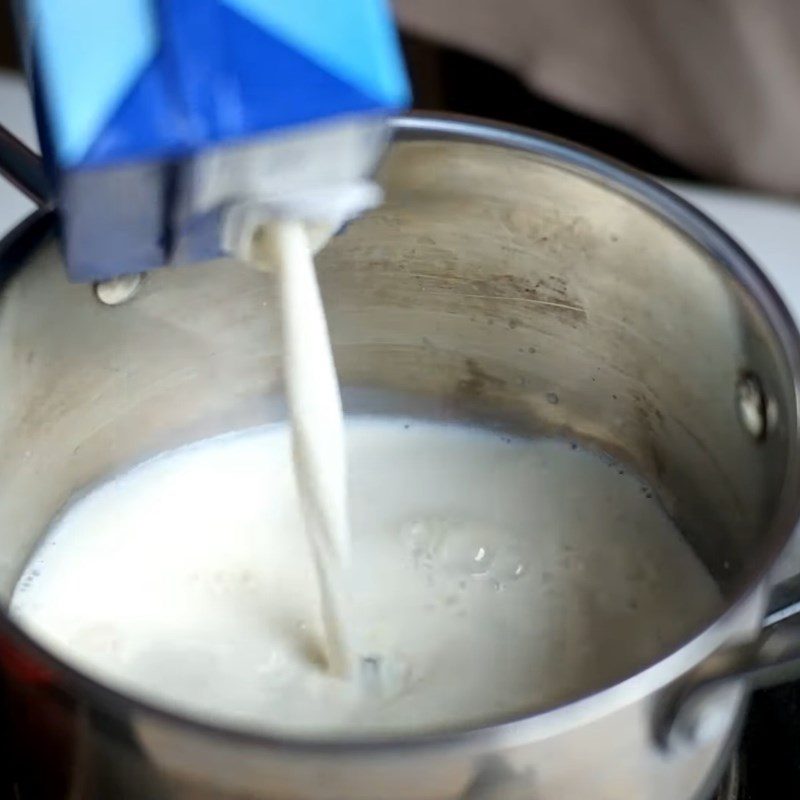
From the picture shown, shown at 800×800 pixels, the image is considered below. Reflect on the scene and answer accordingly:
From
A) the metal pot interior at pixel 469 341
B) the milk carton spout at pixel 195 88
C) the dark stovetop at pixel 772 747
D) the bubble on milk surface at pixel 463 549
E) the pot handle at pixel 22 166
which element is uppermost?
the milk carton spout at pixel 195 88

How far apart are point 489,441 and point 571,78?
8.3 inches

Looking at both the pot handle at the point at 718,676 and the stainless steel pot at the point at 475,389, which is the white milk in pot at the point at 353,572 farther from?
the pot handle at the point at 718,676

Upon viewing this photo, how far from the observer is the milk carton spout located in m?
0.34

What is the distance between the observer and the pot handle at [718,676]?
355 mm

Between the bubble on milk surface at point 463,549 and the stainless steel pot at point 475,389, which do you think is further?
the bubble on milk surface at point 463,549

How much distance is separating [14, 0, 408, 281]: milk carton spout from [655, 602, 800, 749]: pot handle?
0.59ft

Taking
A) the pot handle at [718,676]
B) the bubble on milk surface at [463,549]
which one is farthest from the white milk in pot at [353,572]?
the pot handle at [718,676]

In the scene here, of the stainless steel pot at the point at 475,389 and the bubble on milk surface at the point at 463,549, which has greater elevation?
the stainless steel pot at the point at 475,389

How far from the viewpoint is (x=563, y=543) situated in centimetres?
61

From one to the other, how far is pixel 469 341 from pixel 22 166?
247 millimetres

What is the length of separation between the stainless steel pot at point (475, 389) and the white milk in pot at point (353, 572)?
0.06ft

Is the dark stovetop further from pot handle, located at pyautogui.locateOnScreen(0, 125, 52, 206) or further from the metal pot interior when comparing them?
pot handle, located at pyautogui.locateOnScreen(0, 125, 52, 206)

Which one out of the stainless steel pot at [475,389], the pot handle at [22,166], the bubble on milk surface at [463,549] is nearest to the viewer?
the stainless steel pot at [475,389]

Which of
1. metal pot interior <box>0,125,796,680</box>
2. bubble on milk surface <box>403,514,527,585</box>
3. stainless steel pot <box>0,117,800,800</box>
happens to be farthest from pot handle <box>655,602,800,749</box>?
bubble on milk surface <box>403,514,527,585</box>
